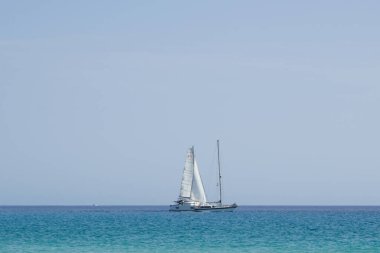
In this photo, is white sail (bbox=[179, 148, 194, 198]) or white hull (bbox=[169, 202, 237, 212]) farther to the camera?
white hull (bbox=[169, 202, 237, 212])

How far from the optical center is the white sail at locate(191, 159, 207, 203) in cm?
13475

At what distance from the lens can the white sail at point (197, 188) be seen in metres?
135

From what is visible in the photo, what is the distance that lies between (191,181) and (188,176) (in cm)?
115

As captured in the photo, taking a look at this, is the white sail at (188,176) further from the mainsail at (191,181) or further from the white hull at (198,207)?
the white hull at (198,207)

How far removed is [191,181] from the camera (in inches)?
5276

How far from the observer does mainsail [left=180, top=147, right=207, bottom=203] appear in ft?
438

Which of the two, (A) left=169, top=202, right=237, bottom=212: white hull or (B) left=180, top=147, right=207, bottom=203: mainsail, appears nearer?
(B) left=180, top=147, right=207, bottom=203: mainsail

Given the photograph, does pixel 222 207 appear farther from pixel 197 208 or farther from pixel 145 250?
pixel 145 250

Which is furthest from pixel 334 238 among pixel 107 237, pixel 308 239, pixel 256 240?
pixel 107 237

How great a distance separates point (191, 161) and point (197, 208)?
851 cm

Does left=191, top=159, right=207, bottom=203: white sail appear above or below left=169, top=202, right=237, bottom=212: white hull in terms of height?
above

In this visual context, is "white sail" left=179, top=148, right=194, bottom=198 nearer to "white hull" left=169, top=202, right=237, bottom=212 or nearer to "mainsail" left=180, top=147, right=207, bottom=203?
"mainsail" left=180, top=147, right=207, bottom=203

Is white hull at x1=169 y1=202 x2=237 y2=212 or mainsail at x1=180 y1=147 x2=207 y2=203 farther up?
mainsail at x1=180 y1=147 x2=207 y2=203

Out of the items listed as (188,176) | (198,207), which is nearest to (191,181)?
(188,176)
